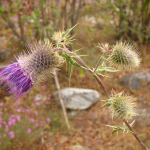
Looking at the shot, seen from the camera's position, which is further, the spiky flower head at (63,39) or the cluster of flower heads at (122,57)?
the cluster of flower heads at (122,57)

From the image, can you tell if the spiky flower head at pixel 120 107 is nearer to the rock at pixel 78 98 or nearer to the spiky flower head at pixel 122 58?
the spiky flower head at pixel 122 58

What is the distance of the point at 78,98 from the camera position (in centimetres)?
571

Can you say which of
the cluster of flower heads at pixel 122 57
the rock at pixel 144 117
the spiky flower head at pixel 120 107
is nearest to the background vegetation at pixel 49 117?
the rock at pixel 144 117

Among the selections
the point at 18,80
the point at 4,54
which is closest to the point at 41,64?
the point at 18,80

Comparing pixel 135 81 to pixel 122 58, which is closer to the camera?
pixel 122 58

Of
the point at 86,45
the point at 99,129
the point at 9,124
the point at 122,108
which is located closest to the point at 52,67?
the point at 122,108

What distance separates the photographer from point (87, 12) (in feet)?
19.7

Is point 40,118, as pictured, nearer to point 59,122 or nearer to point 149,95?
point 59,122

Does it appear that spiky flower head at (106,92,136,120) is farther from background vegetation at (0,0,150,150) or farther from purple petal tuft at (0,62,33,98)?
background vegetation at (0,0,150,150)

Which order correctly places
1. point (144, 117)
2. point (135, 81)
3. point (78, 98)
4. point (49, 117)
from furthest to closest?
point (135, 81)
point (78, 98)
point (49, 117)
point (144, 117)

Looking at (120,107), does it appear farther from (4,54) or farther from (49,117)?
(4,54)

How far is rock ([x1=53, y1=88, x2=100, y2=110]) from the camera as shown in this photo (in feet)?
18.5

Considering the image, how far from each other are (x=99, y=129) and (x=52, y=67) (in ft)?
12.5

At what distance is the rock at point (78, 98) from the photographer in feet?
18.5
